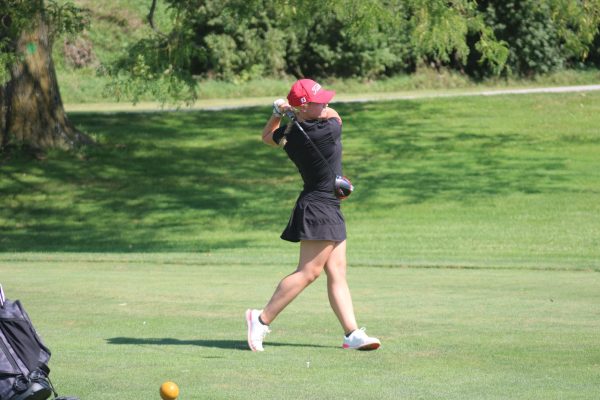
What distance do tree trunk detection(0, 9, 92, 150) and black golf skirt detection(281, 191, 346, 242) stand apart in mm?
18312

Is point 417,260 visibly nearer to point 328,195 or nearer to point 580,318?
point 580,318

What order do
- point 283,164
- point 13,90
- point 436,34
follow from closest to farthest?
point 436,34 → point 13,90 → point 283,164

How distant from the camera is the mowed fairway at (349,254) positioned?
7.26 m

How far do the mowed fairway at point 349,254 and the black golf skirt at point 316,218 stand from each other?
0.84 meters

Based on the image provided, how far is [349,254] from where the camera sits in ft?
59.6

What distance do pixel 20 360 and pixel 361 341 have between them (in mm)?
2722

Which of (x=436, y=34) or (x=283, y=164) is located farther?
(x=283, y=164)

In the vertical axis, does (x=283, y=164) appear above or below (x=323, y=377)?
below

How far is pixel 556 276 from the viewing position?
44.8 feet

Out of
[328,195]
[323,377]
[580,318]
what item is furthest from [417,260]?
[323,377]

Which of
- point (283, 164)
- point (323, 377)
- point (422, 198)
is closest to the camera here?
point (323, 377)

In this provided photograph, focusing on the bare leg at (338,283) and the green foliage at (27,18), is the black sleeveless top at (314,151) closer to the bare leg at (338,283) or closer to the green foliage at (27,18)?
the bare leg at (338,283)

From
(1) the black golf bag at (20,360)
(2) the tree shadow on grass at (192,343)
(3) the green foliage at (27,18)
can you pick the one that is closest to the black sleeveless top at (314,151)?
(2) the tree shadow on grass at (192,343)

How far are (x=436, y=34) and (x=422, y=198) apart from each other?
17.5 ft
